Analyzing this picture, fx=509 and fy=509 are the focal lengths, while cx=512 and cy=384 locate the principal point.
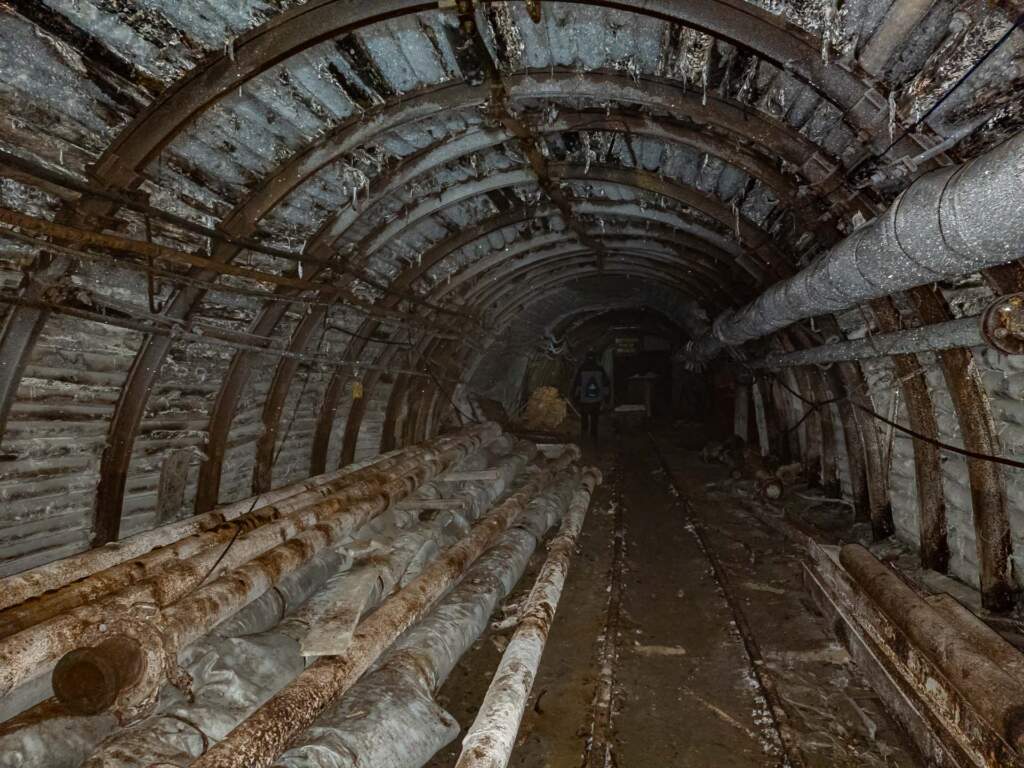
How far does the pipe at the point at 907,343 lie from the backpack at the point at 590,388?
11.6 meters

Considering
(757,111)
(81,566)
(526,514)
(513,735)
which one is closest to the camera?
(513,735)

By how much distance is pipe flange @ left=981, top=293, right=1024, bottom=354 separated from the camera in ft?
10.6

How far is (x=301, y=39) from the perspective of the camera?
3139 mm

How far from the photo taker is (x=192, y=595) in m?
3.28

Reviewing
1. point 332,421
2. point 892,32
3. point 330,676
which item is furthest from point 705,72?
point 332,421

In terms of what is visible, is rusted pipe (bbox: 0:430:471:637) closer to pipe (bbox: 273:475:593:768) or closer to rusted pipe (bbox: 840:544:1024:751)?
pipe (bbox: 273:475:593:768)

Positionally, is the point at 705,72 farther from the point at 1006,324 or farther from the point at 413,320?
the point at 413,320

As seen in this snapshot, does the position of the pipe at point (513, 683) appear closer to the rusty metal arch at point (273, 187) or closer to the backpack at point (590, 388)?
the rusty metal arch at point (273, 187)

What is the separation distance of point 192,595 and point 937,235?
500cm

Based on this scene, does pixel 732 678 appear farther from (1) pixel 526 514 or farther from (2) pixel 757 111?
(2) pixel 757 111

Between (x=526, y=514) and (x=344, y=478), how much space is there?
7.97 ft

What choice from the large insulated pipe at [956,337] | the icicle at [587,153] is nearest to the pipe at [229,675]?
the icicle at [587,153]

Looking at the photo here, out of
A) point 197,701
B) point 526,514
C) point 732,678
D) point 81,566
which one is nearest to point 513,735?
point 197,701

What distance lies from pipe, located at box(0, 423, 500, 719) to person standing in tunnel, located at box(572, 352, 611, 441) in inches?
502
